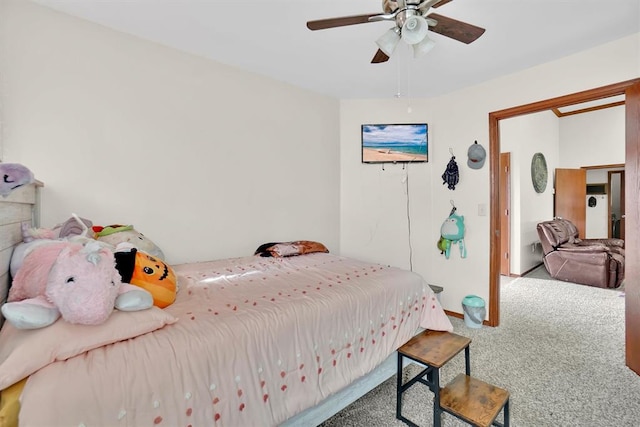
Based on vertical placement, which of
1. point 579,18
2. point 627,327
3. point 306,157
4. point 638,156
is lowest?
point 627,327

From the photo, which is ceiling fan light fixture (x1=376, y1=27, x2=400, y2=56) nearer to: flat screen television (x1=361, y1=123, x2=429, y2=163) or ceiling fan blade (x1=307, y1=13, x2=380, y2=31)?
ceiling fan blade (x1=307, y1=13, x2=380, y2=31)

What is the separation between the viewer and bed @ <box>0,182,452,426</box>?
2.85ft

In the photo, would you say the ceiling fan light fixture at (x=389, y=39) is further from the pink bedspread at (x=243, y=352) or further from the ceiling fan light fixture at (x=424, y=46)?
the pink bedspread at (x=243, y=352)

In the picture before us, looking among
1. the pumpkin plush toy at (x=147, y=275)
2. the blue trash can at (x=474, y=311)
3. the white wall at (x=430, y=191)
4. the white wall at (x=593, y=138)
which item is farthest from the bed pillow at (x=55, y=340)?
the white wall at (x=593, y=138)

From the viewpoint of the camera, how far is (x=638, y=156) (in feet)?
7.02

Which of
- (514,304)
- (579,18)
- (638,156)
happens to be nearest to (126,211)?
(579,18)

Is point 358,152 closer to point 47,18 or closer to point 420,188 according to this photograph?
point 420,188

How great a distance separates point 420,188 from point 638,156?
70.0 inches

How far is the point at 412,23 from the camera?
1.42 meters

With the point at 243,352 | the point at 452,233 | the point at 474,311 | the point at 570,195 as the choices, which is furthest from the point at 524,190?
the point at 243,352

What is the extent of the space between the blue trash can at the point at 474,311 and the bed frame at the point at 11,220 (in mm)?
3378

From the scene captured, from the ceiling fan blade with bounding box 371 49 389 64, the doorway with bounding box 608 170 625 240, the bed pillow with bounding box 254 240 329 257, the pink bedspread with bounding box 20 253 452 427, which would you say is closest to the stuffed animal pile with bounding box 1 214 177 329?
the pink bedspread with bounding box 20 253 452 427

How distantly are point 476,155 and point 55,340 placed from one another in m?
3.46

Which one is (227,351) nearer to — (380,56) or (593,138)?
(380,56)
